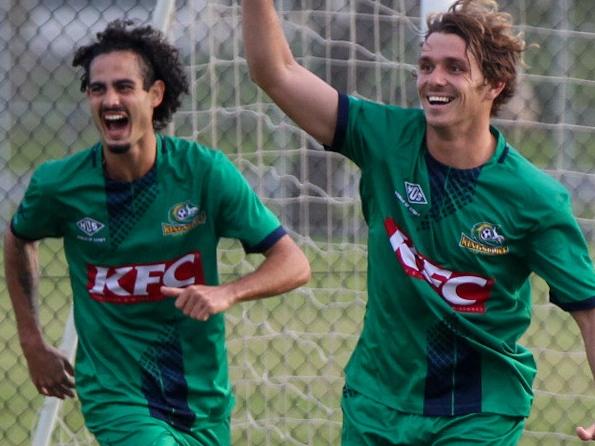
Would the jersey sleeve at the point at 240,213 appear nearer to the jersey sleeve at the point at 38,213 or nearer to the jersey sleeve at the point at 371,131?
the jersey sleeve at the point at 371,131

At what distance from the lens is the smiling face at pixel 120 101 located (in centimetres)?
443

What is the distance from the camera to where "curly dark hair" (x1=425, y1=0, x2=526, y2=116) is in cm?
423

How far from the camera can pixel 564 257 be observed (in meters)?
4.13

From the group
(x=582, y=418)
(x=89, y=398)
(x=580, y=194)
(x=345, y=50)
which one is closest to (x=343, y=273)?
(x=345, y=50)

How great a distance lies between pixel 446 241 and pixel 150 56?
1.19 m

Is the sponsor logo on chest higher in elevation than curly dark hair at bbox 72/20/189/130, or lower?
lower

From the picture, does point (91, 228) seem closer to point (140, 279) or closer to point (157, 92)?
point (140, 279)

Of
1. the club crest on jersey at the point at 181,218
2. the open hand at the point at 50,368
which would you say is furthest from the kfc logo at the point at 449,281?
the open hand at the point at 50,368

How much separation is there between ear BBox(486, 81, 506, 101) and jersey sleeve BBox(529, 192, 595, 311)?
0.37m

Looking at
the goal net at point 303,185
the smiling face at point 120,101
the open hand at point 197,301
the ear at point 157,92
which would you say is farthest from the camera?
the goal net at point 303,185

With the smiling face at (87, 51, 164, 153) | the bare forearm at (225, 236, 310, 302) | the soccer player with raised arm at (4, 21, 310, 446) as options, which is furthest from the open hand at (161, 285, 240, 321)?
the smiling face at (87, 51, 164, 153)

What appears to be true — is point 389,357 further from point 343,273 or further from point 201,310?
point 343,273

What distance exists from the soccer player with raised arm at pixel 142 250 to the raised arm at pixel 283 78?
1.24 feet

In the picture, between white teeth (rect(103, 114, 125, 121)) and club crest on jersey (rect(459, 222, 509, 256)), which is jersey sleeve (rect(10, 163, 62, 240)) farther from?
club crest on jersey (rect(459, 222, 509, 256))
